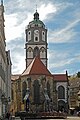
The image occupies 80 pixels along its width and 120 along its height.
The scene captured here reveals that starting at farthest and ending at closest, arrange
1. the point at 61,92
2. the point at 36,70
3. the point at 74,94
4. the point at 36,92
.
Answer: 1. the point at 74,94
2. the point at 61,92
3. the point at 36,70
4. the point at 36,92

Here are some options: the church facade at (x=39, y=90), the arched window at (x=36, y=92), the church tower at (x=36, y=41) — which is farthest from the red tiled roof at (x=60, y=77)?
the arched window at (x=36, y=92)

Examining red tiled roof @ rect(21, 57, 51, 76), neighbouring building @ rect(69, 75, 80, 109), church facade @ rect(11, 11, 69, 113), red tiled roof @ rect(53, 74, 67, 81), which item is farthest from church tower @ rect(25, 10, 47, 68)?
neighbouring building @ rect(69, 75, 80, 109)

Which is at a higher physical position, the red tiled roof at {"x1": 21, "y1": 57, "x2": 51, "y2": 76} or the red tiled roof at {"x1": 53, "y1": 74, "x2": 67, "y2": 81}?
the red tiled roof at {"x1": 21, "y1": 57, "x2": 51, "y2": 76}

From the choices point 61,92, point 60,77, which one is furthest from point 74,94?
point 61,92

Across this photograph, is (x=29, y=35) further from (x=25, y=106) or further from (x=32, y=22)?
(x=25, y=106)

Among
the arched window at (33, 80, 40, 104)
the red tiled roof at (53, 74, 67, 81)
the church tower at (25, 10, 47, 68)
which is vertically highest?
the church tower at (25, 10, 47, 68)

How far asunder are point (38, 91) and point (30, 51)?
2122 centimetres

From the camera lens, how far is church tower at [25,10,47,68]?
112m

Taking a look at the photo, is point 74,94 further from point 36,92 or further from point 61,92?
point 36,92

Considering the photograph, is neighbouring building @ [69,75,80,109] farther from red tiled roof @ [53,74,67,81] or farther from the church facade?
the church facade

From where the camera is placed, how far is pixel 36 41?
113750 mm

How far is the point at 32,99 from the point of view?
93.4 metres

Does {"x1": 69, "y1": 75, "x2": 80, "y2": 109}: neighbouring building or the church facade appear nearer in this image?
the church facade

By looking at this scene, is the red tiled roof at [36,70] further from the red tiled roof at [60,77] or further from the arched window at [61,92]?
the arched window at [61,92]
